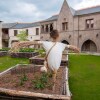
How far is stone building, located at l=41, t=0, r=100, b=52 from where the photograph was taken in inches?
1494

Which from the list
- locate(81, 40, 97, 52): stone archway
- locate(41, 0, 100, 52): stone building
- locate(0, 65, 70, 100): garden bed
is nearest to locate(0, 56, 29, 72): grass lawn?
locate(0, 65, 70, 100): garden bed

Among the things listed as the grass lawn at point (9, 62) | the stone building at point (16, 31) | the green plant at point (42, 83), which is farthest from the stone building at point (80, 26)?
the green plant at point (42, 83)

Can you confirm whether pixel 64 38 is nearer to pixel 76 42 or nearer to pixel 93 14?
pixel 76 42

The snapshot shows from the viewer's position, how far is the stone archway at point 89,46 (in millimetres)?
39428

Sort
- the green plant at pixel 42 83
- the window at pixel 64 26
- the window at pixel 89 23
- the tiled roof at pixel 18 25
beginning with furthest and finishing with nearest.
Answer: the tiled roof at pixel 18 25 < the window at pixel 64 26 < the window at pixel 89 23 < the green plant at pixel 42 83

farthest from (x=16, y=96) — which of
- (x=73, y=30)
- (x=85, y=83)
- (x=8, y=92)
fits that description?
(x=73, y=30)

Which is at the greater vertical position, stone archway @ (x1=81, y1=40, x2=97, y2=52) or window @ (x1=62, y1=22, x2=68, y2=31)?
window @ (x1=62, y1=22, x2=68, y2=31)

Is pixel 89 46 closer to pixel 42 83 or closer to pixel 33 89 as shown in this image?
pixel 42 83

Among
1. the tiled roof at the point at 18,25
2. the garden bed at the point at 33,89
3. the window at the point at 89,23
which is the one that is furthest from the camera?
the tiled roof at the point at 18,25

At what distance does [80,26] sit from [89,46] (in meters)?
4.00

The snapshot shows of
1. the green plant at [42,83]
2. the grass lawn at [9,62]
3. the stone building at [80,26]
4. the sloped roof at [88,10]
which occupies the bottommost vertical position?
the grass lawn at [9,62]

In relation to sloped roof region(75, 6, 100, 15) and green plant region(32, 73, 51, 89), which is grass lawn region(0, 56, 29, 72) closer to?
green plant region(32, 73, 51, 89)

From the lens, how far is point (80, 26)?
40656 millimetres

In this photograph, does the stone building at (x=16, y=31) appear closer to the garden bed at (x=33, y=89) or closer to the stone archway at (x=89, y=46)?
the stone archway at (x=89, y=46)
